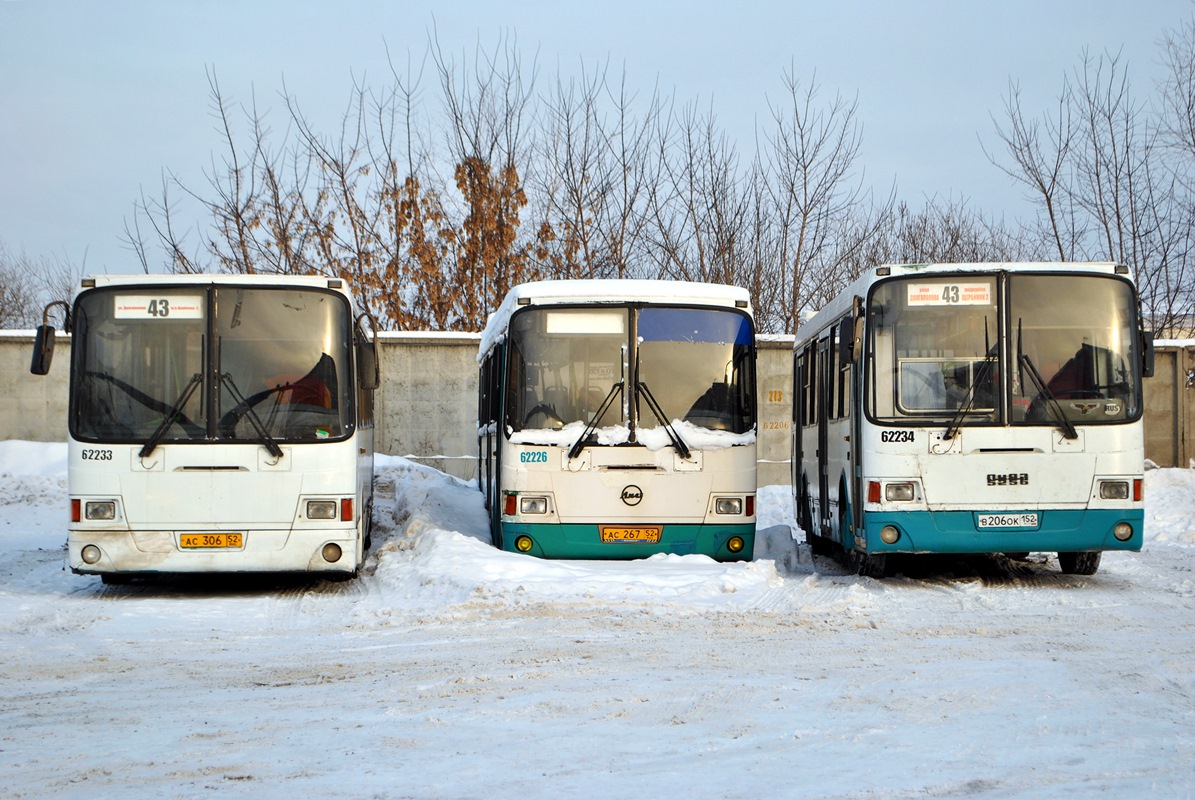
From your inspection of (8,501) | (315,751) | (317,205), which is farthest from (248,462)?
(317,205)

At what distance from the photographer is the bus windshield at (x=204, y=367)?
1177 cm

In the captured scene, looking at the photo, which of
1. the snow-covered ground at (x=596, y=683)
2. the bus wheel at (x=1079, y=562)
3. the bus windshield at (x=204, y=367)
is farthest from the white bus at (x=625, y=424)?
the bus wheel at (x=1079, y=562)

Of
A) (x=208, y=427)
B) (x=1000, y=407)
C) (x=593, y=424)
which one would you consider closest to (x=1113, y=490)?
(x=1000, y=407)

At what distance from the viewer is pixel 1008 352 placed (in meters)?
12.1

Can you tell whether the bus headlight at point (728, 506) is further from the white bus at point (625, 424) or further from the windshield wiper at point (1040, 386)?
the windshield wiper at point (1040, 386)

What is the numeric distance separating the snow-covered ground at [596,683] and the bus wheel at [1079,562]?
0.56 feet

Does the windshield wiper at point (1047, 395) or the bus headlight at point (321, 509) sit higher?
the windshield wiper at point (1047, 395)

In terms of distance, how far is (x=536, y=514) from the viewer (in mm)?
12867

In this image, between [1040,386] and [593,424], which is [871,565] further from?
[593,424]

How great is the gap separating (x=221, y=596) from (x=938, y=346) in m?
7.22

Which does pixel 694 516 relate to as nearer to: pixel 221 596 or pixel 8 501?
pixel 221 596

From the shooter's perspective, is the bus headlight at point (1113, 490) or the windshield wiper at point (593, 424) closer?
the bus headlight at point (1113, 490)

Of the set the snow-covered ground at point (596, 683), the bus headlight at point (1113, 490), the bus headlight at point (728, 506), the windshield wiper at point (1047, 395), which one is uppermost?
the windshield wiper at point (1047, 395)

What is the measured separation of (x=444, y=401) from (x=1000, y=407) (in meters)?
15.0
